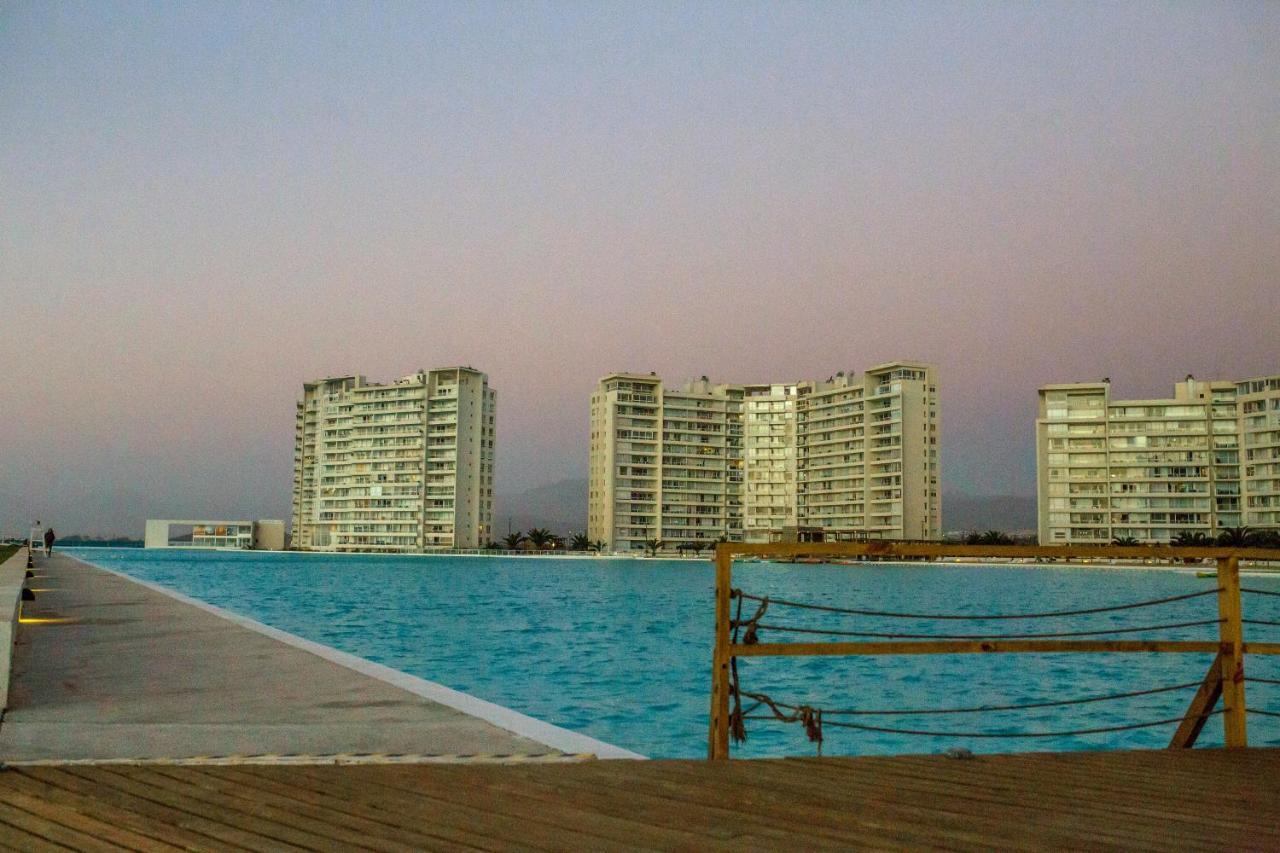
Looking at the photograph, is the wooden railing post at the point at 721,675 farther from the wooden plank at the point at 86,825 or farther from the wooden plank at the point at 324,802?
the wooden plank at the point at 86,825

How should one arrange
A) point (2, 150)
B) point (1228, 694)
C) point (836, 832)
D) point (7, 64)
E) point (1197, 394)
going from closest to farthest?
point (836, 832) → point (1228, 694) → point (7, 64) → point (2, 150) → point (1197, 394)

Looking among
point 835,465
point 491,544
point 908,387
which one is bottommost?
point 491,544

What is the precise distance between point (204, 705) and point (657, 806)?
4.91 meters

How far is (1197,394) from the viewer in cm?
12700

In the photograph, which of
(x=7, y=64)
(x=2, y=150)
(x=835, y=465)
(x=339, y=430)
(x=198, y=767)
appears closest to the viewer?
(x=198, y=767)

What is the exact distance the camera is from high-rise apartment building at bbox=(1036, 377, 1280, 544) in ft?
396

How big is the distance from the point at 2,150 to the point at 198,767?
3687cm

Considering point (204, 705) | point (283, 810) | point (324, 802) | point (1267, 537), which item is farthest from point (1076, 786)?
point (1267, 537)

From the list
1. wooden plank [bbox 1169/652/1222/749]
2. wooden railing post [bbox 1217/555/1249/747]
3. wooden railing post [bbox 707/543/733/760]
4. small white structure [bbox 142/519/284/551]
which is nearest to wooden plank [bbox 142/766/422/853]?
wooden railing post [bbox 707/543/733/760]

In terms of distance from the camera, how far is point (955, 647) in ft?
20.6

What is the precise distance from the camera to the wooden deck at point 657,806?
148 inches

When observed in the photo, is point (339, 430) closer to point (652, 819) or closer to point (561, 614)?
point (561, 614)

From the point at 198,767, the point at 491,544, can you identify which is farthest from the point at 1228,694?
the point at 491,544

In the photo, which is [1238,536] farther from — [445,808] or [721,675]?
[445,808]
